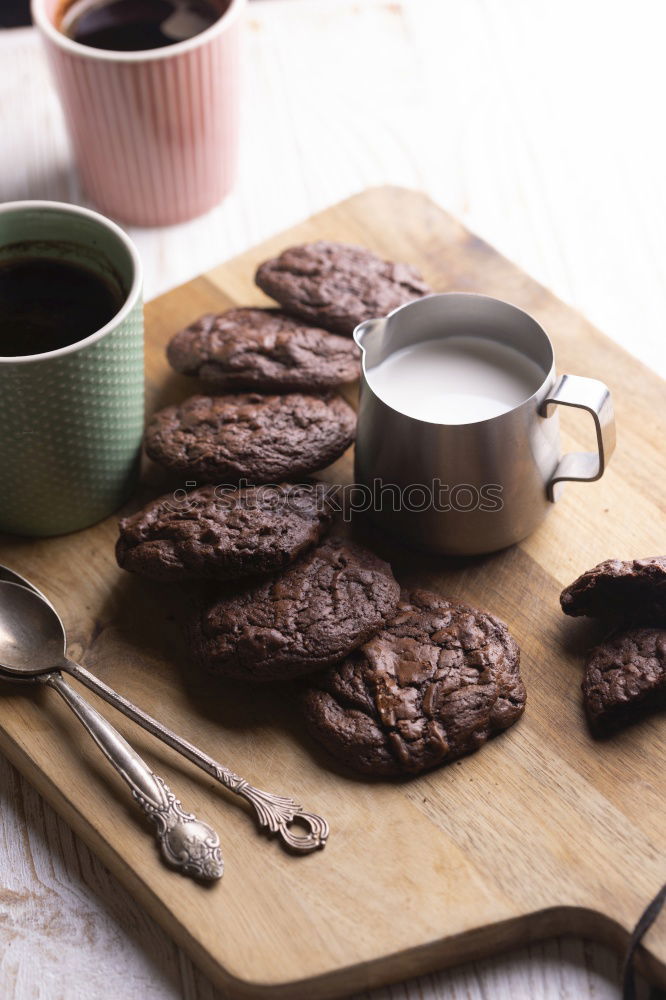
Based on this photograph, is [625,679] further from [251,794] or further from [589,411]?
[251,794]

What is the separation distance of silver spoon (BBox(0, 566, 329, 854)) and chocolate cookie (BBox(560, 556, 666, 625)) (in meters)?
0.55

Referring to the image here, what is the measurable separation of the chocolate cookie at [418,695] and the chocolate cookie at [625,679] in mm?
115

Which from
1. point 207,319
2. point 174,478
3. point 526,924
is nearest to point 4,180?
point 207,319

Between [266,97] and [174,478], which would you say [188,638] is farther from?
[266,97]

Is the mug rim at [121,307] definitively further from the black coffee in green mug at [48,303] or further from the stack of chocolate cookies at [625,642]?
the stack of chocolate cookies at [625,642]

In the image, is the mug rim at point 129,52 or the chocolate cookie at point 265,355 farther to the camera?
the mug rim at point 129,52

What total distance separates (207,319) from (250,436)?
1.26 ft

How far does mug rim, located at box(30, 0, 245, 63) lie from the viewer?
Result: 224cm

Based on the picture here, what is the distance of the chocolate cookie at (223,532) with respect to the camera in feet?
5.64

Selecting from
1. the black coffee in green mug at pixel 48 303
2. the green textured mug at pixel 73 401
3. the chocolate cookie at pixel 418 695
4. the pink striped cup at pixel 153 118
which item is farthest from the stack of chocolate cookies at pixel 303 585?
the pink striped cup at pixel 153 118

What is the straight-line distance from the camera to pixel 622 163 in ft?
9.36

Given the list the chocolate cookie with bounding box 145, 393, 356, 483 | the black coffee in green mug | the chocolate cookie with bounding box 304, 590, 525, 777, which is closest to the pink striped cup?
the black coffee in green mug

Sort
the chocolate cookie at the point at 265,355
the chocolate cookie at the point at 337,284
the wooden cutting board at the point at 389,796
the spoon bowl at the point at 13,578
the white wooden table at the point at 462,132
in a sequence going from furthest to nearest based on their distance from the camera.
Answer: the white wooden table at the point at 462,132
the chocolate cookie at the point at 337,284
the chocolate cookie at the point at 265,355
the spoon bowl at the point at 13,578
the wooden cutting board at the point at 389,796

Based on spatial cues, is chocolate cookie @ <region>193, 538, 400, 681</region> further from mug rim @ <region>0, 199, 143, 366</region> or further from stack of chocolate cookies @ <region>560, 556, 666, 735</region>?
mug rim @ <region>0, 199, 143, 366</region>
